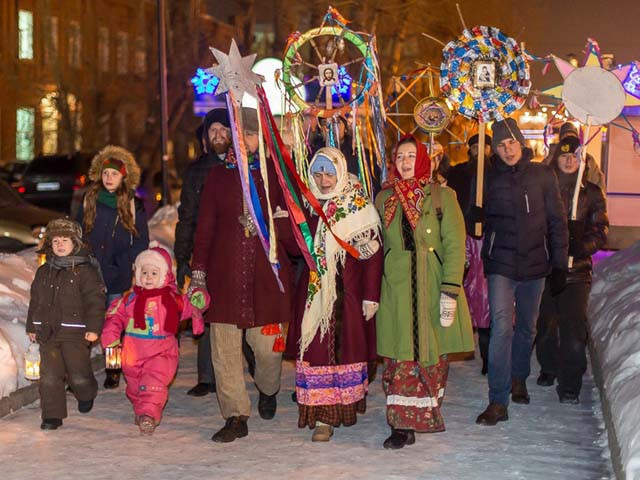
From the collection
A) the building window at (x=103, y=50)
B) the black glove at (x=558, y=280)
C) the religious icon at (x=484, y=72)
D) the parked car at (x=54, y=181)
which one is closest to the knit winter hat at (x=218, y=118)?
the religious icon at (x=484, y=72)

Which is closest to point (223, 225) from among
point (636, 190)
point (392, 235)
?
point (392, 235)

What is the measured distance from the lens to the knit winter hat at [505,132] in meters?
8.32

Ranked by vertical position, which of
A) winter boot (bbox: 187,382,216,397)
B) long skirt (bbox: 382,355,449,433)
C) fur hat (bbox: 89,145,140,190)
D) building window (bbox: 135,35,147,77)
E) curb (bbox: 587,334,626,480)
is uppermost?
building window (bbox: 135,35,147,77)

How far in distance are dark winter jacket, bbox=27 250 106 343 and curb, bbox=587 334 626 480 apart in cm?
345

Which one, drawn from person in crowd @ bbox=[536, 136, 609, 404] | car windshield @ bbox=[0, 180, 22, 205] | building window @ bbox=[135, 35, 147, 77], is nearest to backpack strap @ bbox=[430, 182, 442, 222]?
person in crowd @ bbox=[536, 136, 609, 404]

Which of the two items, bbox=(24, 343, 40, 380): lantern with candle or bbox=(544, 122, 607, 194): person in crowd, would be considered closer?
bbox=(24, 343, 40, 380): lantern with candle

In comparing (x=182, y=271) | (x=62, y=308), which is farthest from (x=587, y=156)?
(x=62, y=308)

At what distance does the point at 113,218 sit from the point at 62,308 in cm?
140

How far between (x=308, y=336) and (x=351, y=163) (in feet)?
10.2

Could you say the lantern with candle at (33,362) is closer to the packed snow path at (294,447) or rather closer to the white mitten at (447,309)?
the packed snow path at (294,447)

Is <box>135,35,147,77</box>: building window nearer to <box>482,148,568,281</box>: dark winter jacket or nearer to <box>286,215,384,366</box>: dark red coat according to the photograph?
<box>482,148,568,281</box>: dark winter jacket

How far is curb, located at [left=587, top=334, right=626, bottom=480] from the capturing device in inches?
259

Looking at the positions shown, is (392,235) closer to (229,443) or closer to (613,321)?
(229,443)

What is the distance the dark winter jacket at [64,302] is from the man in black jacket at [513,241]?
2740mm
